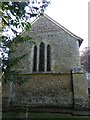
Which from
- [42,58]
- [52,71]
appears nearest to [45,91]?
[52,71]

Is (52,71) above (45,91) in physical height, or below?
above

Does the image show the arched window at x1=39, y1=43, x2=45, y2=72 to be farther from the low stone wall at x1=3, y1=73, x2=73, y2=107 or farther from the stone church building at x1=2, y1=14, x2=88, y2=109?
the low stone wall at x1=3, y1=73, x2=73, y2=107

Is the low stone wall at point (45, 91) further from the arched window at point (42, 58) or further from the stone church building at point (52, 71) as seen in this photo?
the arched window at point (42, 58)

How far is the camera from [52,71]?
16141 millimetres

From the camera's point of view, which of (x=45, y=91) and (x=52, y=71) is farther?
(x=52, y=71)

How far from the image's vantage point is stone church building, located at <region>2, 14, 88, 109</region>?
1488 centimetres

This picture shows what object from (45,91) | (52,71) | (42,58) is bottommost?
(45,91)

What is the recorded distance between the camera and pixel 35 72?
1628cm

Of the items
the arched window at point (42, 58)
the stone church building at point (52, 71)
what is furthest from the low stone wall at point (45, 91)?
the arched window at point (42, 58)

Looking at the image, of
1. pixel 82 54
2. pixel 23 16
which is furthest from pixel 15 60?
pixel 82 54

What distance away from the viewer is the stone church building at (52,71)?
48.8 feet

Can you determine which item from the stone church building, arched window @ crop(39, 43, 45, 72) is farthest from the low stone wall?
arched window @ crop(39, 43, 45, 72)

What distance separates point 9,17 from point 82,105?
9.16 m

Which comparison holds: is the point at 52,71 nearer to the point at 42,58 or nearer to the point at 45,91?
the point at 42,58
